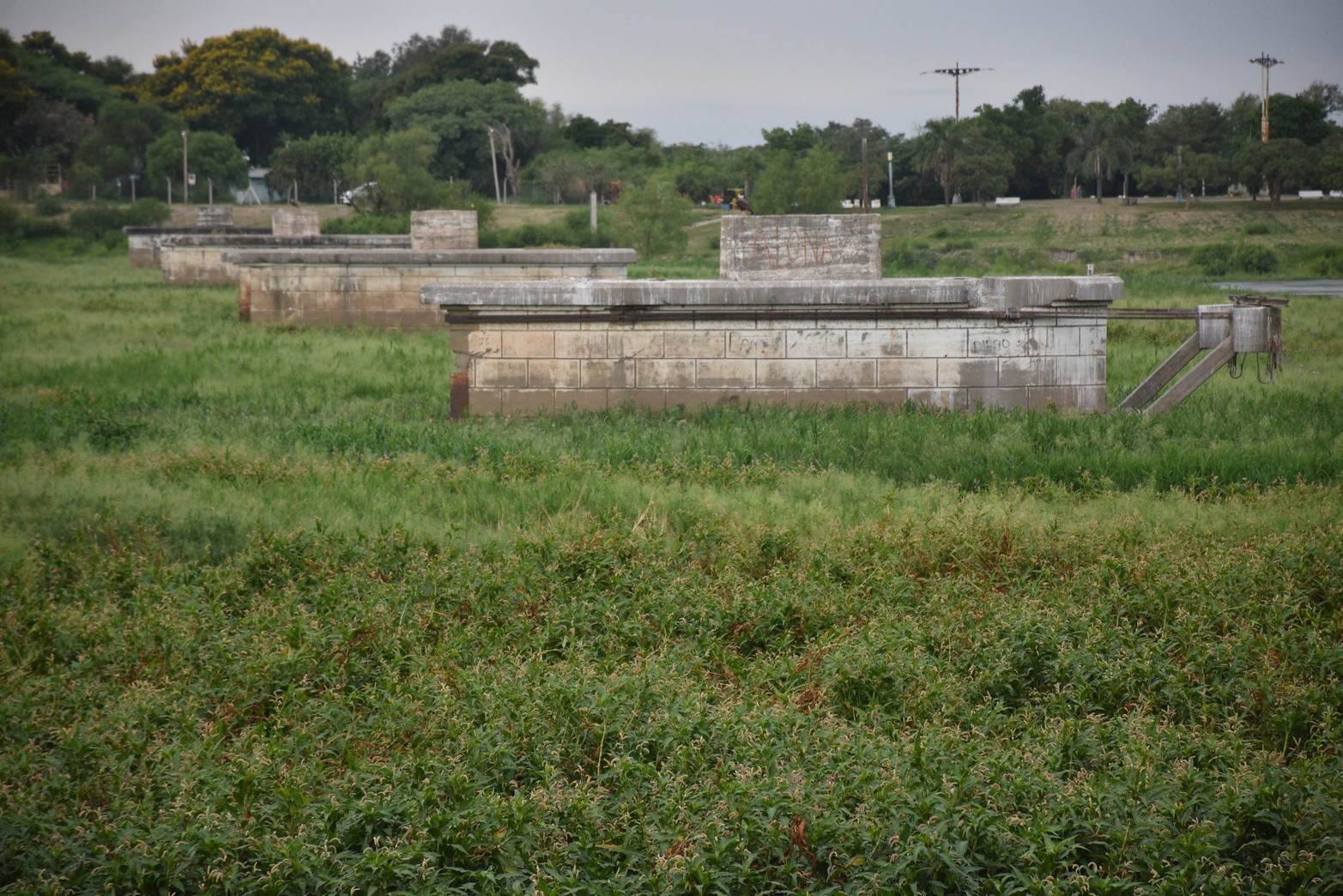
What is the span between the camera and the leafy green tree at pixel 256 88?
66688mm

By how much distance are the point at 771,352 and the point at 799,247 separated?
2.01m

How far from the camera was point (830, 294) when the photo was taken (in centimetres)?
1078

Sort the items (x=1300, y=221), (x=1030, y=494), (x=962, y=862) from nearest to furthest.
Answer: (x=962, y=862)
(x=1030, y=494)
(x=1300, y=221)

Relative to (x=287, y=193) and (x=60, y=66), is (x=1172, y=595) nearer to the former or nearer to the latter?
(x=60, y=66)

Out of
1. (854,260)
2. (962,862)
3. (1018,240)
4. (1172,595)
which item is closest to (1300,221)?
(1018,240)

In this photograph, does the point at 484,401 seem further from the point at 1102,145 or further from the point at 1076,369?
the point at 1102,145

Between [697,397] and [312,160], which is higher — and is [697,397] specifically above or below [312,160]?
below

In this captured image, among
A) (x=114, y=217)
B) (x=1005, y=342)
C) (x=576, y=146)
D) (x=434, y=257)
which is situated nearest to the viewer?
(x=1005, y=342)

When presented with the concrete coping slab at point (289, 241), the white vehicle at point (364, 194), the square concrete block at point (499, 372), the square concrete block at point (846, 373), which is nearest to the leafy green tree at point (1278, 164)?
the white vehicle at point (364, 194)

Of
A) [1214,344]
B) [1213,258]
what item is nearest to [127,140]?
[1214,344]

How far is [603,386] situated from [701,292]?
1231 mm

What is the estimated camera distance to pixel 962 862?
148 inches

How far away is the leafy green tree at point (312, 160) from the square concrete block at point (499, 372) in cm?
5581

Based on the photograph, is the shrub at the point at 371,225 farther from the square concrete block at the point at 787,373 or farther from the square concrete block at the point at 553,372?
the square concrete block at the point at 787,373
